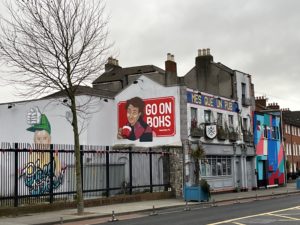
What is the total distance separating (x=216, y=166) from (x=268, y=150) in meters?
9.90

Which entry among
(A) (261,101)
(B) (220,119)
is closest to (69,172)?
(B) (220,119)

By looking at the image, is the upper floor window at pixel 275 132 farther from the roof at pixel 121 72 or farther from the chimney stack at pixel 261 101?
the roof at pixel 121 72

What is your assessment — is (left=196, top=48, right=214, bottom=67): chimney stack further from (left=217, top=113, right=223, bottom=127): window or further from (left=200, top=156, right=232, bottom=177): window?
(left=200, top=156, right=232, bottom=177): window

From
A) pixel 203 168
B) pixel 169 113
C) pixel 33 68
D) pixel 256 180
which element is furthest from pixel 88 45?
pixel 256 180

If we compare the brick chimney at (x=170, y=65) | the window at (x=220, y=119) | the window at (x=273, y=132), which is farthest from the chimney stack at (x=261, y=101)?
the brick chimney at (x=170, y=65)

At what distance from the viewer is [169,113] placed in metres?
31.8

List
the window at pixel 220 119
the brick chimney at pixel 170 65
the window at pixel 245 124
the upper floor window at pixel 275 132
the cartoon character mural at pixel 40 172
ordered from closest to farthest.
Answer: the cartoon character mural at pixel 40 172, the brick chimney at pixel 170 65, the window at pixel 220 119, the window at pixel 245 124, the upper floor window at pixel 275 132

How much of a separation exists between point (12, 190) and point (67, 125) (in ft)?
44.2

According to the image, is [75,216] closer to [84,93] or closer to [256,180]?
[84,93]

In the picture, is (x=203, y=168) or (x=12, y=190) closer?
(x=12, y=190)

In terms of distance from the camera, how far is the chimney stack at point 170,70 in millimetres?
34031

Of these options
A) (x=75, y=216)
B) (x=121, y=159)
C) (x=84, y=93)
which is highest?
(x=84, y=93)

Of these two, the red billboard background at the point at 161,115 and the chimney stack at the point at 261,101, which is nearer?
the red billboard background at the point at 161,115

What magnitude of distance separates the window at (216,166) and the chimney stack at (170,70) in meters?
5.92
